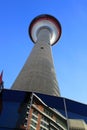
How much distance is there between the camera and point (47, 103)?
13.6m

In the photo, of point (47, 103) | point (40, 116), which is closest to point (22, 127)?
point (40, 116)

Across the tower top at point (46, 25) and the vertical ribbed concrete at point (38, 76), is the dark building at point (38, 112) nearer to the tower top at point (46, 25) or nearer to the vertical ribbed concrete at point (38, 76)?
the vertical ribbed concrete at point (38, 76)

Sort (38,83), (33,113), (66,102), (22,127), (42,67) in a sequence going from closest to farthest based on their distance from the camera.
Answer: (22,127), (33,113), (66,102), (38,83), (42,67)

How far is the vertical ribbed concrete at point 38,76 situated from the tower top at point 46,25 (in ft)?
38.9

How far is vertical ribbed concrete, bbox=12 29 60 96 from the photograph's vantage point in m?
20.1

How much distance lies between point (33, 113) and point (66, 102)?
261 centimetres

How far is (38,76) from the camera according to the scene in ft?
70.9

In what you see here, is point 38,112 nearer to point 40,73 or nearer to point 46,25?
point 40,73

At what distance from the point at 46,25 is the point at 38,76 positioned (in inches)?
745

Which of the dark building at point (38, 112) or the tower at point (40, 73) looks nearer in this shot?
the dark building at point (38, 112)

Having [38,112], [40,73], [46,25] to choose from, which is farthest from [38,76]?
[46,25]

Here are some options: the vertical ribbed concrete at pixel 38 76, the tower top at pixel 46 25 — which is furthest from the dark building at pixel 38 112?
the tower top at pixel 46 25

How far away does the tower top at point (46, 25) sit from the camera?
38.7m

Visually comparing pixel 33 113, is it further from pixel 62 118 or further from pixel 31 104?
pixel 62 118
